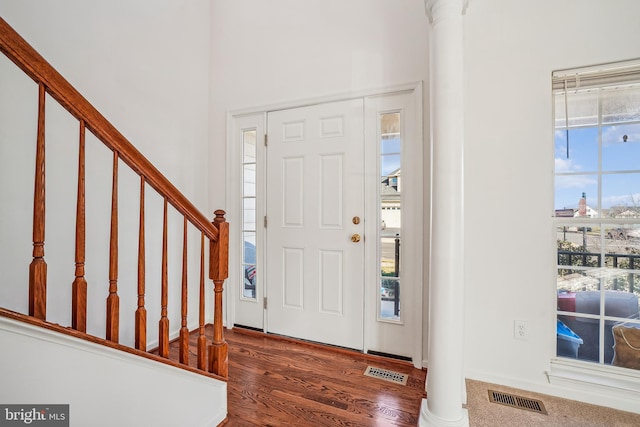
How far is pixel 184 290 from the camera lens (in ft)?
4.57

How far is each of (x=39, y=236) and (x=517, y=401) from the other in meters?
2.44

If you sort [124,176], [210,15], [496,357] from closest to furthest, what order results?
[496,357]
[124,176]
[210,15]

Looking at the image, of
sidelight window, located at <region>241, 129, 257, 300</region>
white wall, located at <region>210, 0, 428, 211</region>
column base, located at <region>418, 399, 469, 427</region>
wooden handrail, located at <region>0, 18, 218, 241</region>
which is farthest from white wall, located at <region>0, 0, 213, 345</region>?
column base, located at <region>418, 399, 469, 427</region>

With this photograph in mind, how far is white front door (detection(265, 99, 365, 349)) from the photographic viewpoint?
2357 millimetres

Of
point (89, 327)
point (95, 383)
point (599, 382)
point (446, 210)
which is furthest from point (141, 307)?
point (599, 382)

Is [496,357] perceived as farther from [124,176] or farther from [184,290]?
[124,176]

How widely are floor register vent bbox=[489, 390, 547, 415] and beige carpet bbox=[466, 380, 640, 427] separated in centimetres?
3

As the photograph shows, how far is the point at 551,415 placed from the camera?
1.63 metres

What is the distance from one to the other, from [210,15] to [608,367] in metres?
4.22

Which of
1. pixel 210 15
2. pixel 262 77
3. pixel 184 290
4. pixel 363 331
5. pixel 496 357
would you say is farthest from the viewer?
pixel 210 15

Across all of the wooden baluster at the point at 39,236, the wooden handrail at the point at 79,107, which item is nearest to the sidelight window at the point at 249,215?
the wooden handrail at the point at 79,107

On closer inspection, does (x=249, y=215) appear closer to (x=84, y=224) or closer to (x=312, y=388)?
(x=312, y=388)

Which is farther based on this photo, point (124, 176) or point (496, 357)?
point (124, 176)

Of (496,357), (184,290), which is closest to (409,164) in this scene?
(496,357)
